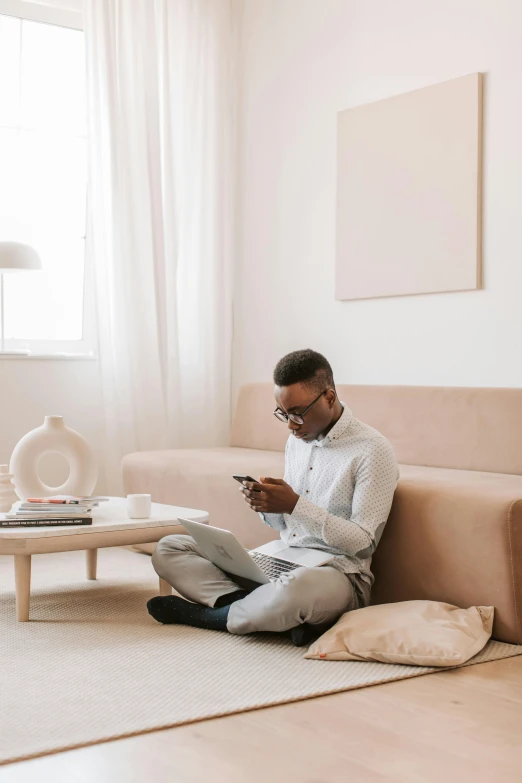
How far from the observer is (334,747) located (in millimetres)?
1827

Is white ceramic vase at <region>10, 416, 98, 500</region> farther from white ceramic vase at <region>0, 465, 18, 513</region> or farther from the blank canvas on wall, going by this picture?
the blank canvas on wall

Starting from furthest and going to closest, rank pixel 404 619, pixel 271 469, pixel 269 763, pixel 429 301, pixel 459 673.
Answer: pixel 429 301 → pixel 271 469 → pixel 404 619 → pixel 459 673 → pixel 269 763

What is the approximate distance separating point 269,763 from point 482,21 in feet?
9.70

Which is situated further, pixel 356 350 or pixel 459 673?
pixel 356 350

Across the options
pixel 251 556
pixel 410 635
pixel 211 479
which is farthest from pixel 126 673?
pixel 211 479

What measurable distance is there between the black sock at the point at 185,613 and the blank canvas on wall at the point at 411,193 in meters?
1.68

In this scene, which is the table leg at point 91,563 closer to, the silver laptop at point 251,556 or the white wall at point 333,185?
the silver laptop at point 251,556

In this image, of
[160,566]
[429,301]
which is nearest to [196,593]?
[160,566]

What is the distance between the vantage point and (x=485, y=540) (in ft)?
8.50

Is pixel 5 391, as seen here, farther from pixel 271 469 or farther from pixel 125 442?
pixel 271 469

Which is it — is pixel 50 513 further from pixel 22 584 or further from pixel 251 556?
pixel 251 556

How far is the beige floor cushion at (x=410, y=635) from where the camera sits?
2375 mm

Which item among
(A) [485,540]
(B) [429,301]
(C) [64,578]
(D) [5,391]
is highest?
(B) [429,301]

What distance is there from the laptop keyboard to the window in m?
2.30
